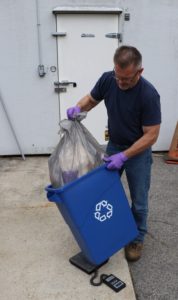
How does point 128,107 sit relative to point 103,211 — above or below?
above

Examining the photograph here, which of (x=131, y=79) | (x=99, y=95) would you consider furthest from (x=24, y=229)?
(x=131, y=79)

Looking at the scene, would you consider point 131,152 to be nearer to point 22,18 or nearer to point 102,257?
point 102,257

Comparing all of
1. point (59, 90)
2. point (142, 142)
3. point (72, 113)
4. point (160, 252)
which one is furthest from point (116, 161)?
point (59, 90)

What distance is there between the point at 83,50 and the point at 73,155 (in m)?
2.90

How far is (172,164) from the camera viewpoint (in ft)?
16.0

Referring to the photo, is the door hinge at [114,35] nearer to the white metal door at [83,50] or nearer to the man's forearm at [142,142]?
the white metal door at [83,50]

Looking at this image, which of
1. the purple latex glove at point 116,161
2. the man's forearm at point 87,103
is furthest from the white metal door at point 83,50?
Result: the purple latex glove at point 116,161

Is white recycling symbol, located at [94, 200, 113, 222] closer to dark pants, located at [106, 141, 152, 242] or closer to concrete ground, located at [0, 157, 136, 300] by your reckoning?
dark pants, located at [106, 141, 152, 242]

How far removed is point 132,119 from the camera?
7.83ft

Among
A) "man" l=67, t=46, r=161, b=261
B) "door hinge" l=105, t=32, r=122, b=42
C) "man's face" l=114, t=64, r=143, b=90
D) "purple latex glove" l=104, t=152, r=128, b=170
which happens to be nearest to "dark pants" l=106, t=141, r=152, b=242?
"man" l=67, t=46, r=161, b=261

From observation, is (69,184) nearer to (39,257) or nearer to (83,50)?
(39,257)

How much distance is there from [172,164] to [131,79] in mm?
2889

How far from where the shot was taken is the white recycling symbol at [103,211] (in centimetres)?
225

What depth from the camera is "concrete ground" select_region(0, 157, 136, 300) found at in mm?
2369
